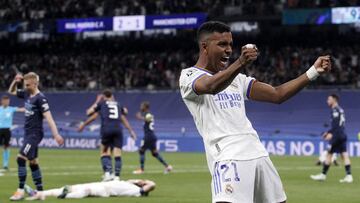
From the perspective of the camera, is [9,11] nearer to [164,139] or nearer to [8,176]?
[164,139]

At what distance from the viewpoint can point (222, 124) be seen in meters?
7.30

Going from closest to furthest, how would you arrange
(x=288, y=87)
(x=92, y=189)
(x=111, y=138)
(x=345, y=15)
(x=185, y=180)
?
(x=288, y=87) < (x=92, y=189) < (x=185, y=180) < (x=111, y=138) < (x=345, y=15)

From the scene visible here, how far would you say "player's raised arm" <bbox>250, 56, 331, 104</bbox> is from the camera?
23.7 ft

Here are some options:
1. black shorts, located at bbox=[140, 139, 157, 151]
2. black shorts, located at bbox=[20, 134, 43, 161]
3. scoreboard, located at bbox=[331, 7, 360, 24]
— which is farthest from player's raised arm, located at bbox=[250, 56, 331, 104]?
scoreboard, located at bbox=[331, 7, 360, 24]

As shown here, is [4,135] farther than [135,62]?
No

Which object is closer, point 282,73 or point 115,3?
point 282,73

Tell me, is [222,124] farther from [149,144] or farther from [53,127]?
[149,144]

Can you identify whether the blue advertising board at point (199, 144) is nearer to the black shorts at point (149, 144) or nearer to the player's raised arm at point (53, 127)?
the black shorts at point (149, 144)

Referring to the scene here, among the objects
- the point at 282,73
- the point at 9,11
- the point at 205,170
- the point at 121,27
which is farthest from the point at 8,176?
the point at 9,11

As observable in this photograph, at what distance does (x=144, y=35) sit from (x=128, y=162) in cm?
2522

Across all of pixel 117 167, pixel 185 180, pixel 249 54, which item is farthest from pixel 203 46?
pixel 185 180

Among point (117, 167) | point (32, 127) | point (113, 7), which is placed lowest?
point (117, 167)

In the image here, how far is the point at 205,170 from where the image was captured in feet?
87.2

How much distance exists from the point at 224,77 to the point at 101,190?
1024 cm
